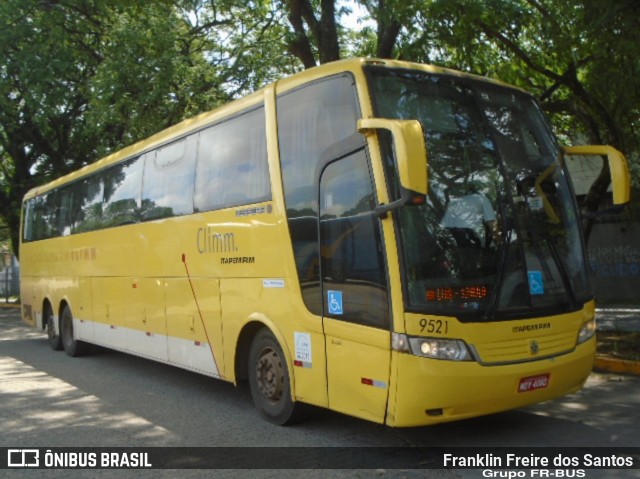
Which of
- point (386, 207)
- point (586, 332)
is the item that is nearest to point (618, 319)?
point (586, 332)

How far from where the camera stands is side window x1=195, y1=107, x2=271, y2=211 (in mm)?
6910

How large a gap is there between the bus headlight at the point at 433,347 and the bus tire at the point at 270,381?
161 centimetres

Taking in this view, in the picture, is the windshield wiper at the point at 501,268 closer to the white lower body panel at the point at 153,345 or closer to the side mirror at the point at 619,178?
the side mirror at the point at 619,178

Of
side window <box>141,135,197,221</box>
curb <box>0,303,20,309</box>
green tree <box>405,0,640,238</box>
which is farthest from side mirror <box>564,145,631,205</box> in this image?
curb <box>0,303,20,309</box>

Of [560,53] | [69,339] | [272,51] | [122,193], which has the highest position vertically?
[272,51]

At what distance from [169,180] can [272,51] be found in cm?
778

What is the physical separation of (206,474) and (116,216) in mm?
6148

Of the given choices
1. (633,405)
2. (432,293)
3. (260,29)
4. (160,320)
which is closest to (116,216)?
(160,320)

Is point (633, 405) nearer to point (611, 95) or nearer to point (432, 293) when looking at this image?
point (432, 293)

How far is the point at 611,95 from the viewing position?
10992 mm

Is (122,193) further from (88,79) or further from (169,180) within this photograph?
(88,79)

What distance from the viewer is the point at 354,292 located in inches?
219

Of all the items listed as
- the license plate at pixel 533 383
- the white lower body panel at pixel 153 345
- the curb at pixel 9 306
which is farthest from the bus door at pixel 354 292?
the curb at pixel 9 306

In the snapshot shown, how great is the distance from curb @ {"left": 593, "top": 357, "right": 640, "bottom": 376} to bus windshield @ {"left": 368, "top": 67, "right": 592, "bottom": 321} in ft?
11.4
